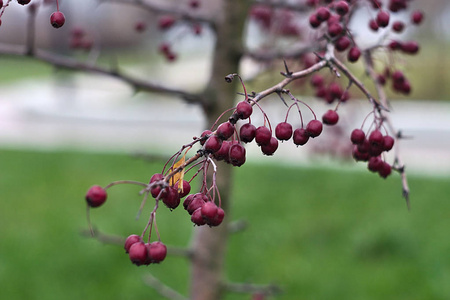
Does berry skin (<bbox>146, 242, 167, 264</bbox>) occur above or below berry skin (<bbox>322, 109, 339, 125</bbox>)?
below

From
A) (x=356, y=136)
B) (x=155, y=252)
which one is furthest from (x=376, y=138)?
(x=155, y=252)

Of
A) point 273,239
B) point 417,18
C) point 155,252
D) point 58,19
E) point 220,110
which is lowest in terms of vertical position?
point 273,239

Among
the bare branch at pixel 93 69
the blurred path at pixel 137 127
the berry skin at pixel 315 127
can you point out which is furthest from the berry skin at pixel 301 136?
the blurred path at pixel 137 127

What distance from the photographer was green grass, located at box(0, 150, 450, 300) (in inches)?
144

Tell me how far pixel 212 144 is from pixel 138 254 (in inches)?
8.8

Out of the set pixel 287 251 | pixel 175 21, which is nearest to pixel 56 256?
pixel 287 251

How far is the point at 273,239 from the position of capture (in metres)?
4.47

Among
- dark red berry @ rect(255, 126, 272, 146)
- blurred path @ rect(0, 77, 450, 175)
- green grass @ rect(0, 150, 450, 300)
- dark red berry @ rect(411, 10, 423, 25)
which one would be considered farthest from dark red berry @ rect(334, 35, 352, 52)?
blurred path @ rect(0, 77, 450, 175)

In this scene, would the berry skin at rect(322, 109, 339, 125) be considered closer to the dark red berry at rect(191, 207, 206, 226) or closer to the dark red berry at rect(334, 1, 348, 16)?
the dark red berry at rect(334, 1, 348, 16)

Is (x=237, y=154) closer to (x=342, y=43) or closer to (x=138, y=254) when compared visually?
(x=138, y=254)

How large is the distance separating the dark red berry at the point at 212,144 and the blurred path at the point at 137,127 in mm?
5145

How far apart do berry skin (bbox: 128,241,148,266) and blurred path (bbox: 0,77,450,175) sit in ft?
17.0

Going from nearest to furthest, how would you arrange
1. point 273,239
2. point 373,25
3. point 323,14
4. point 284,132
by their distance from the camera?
point 284,132, point 323,14, point 373,25, point 273,239

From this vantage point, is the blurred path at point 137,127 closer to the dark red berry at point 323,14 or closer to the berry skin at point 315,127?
the dark red berry at point 323,14
